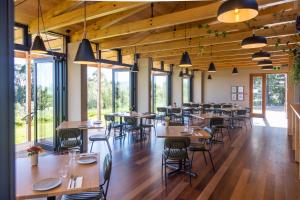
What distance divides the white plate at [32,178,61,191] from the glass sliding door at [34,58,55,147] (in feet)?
13.5

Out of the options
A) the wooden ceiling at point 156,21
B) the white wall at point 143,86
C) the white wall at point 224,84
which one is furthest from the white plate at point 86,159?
the white wall at point 224,84

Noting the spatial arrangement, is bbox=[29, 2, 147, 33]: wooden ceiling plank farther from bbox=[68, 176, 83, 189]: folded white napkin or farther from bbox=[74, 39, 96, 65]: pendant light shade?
bbox=[68, 176, 83, 189]: folded white napkin

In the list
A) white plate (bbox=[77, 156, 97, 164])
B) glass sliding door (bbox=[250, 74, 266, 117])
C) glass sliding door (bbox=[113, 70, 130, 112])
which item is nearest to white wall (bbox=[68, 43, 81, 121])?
glass sliding door (bbox=[113, 70, 130, 112])

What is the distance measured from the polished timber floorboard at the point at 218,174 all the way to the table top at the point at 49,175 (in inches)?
42.7

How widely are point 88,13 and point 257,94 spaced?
36.3 ft

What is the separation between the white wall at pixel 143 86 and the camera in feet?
28.1

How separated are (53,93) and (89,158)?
12.5ft

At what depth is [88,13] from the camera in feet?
14.1

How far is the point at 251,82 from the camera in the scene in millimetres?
12750

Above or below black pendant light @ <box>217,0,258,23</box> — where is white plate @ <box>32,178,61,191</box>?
below

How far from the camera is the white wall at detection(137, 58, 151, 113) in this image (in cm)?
858

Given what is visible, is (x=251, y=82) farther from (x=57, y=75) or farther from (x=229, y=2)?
(x=229, y=2)

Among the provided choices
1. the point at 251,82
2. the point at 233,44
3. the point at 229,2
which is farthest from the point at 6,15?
the point at 251,82

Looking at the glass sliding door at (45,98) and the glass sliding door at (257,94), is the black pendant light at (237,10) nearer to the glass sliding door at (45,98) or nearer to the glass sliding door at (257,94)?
the glass sliding door at (45,98)
